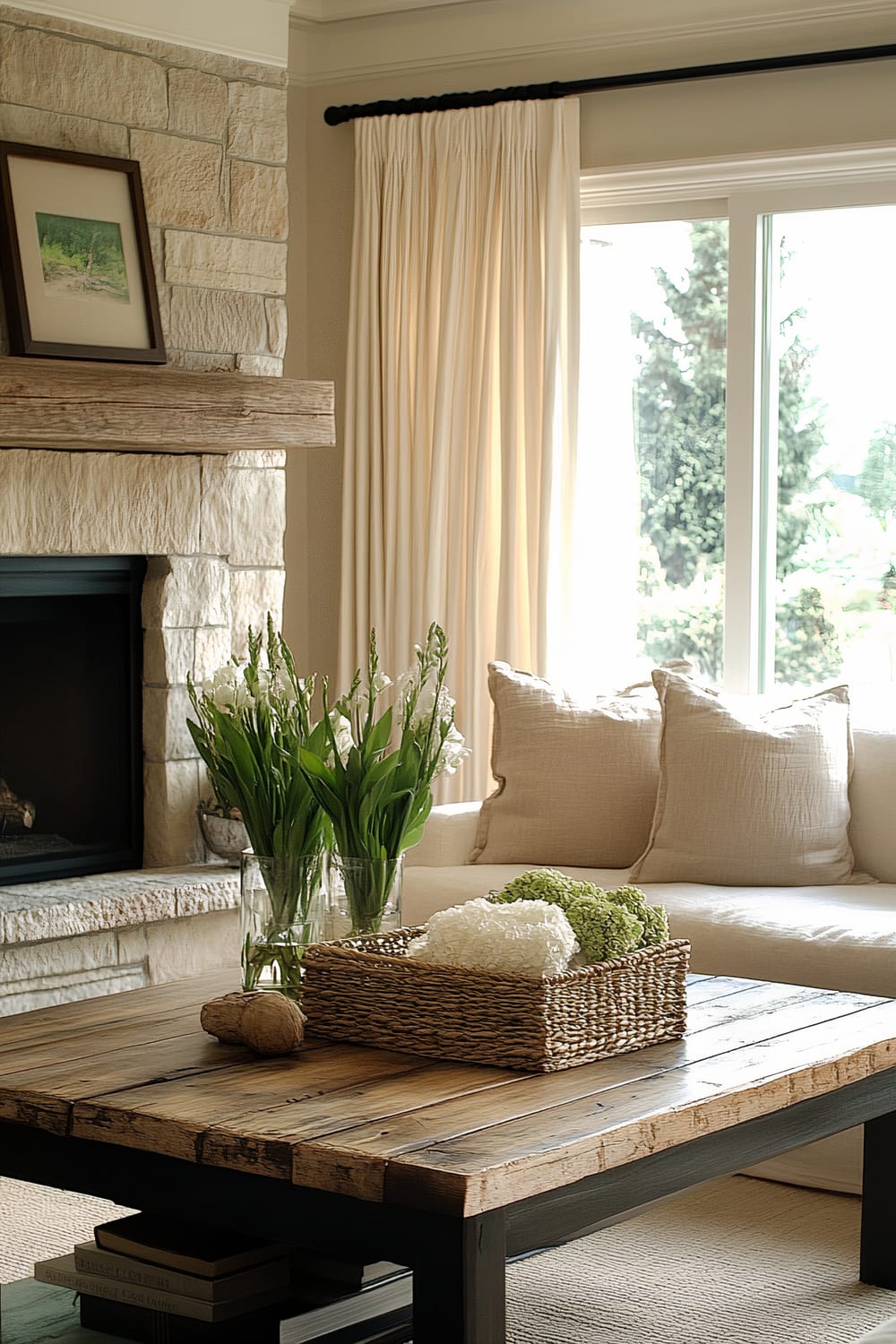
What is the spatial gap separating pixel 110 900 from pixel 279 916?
156 cm

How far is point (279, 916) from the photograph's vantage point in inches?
99.7

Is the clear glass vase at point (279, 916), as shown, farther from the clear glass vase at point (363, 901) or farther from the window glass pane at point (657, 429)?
the window glass pane at point (657, 429)

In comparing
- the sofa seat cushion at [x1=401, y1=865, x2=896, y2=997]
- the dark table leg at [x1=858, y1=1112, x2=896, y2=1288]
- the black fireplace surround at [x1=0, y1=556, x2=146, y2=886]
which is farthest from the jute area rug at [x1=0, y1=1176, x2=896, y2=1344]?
the black fireplace surround at [x1=0, y1=556, x2=146, y2=886]

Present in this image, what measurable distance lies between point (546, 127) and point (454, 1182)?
3.74 meters

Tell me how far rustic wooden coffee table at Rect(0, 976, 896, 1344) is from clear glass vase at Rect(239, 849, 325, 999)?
0.44ft

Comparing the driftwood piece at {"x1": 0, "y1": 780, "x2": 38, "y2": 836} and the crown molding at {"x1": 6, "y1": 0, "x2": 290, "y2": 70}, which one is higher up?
the crown molding at {"x1": 6, "y1": 0, "x2": 290, "y2": 70}

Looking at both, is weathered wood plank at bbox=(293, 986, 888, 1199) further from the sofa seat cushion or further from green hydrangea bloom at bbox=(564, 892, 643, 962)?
the sofa seat cushion

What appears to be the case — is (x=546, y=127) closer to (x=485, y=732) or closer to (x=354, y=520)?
(x=354, y=520)

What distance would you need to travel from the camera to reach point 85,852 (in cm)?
429

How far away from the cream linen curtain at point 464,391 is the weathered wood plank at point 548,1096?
95.2 inches

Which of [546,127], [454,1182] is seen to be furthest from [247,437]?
[454,1182]

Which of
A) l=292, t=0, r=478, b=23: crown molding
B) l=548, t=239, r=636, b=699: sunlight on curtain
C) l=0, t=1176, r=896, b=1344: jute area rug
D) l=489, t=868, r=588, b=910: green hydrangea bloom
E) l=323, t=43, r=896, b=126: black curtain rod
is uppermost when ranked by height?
l=292, t=0, r=478, b=23: crown molding

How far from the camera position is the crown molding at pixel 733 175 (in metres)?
4.50

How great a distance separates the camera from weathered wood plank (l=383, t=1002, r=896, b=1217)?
5.70ft
